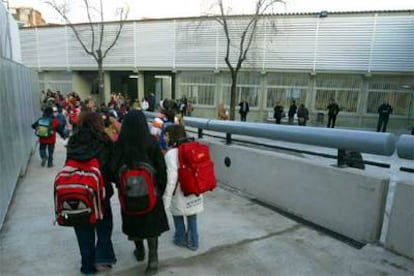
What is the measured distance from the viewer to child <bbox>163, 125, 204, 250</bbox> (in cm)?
316

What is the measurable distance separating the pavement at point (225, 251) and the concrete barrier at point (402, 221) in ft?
0.38

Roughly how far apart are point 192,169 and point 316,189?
5.98ft

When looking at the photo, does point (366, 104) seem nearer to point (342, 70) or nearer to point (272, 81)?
point (342, 70)

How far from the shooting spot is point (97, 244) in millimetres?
3184

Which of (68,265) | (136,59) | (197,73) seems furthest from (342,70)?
(68,265)

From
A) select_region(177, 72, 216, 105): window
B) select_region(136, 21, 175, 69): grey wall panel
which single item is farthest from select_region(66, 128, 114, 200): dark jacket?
select_region(136, 21, 175, 69): grey wall panel

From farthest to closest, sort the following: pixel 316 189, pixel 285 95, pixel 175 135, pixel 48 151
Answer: pixel 285 95
pixel 48 151
pixel 316 189
pixel 175 135

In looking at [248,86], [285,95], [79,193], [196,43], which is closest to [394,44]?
[285,95]

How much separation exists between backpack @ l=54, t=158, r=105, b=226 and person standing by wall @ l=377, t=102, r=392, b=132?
1709 centimetres

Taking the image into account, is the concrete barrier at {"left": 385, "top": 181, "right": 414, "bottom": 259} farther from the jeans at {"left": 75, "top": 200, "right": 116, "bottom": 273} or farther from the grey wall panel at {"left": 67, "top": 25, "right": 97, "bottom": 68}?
the grey wall panel at {"left": 67, "top": 25, "right": 97, "bottom": 68}

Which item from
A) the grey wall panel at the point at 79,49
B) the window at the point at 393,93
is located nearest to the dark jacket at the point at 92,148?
the window at the point at 393,93

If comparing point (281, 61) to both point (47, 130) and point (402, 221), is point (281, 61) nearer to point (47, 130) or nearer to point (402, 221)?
point (47, 130)

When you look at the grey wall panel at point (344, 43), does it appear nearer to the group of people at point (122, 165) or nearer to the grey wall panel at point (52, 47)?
the group of people at point (122, 165)

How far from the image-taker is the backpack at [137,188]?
2760 mm
